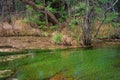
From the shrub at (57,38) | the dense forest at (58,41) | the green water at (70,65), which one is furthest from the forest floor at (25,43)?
the green water at (70,65)

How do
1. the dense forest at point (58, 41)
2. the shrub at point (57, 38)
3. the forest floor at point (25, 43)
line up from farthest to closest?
the shrub at point (57, 38), the forest floor at point (25, 43), the dense forest at point (58, 41)

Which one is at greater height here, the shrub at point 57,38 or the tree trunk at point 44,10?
Answer: the tree trunk at point 44,10

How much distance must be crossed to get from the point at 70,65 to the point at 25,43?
688 cm

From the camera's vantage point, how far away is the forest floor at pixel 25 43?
16997 millimetres

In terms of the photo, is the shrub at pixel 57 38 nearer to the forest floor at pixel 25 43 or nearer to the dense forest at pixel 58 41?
the dense forest at pixel 58 41

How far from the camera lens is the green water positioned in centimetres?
993

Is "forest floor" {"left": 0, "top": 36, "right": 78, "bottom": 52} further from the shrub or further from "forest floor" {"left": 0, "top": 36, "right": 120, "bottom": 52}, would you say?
the shrub

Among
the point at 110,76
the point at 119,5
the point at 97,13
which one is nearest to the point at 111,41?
the point at 97,13

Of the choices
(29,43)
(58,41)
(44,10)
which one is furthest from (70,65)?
(44,10)

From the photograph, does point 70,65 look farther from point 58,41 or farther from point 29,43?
point 29,43

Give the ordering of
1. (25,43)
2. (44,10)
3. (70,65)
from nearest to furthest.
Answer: (70,65) → (25,43) → (44,10)

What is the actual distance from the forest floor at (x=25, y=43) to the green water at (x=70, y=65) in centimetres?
154

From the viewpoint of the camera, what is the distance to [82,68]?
11.1m

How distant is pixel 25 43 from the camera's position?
18.1 meters
